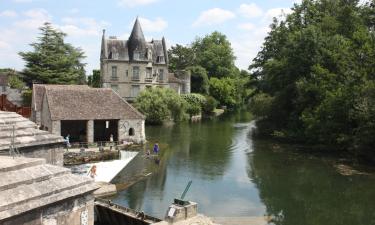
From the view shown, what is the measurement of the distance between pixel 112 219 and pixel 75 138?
21.7 meters

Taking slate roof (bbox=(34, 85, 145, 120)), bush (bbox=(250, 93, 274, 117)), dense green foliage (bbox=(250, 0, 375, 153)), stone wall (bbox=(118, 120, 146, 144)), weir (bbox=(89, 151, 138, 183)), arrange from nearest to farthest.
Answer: weir (bbox=(89, 151, 138, 183)), dense green foliage (bbox=(250, 0, 375, 153)), slate roof (bbox=(34, 85, 145, 120)), stone wall (bbox=(118, 120, 146, 144)), bush (bbox=(250, 93, 274, 117))

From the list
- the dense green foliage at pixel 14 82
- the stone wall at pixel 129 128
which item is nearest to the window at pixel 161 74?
the dense green foliage at pixel 14 82

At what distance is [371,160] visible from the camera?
111ft

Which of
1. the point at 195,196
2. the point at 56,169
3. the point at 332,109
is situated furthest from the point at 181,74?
the point at 56,169

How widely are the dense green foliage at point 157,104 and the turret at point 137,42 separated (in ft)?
29.9

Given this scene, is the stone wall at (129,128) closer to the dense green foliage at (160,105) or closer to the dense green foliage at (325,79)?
the dense green foliage at (325,79)

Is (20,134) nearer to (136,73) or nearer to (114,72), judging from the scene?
(114,72)

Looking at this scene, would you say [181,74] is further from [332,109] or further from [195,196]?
[195,196]

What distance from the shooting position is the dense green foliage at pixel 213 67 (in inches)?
3467

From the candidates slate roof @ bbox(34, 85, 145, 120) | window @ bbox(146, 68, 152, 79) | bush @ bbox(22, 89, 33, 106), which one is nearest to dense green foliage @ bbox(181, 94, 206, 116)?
window @ bbox(146, 68, 152, 79)

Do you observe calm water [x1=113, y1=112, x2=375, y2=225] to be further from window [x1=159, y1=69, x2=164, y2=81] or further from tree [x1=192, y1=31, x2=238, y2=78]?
tree [x1=192, y1=31, x2=238, y2=78]

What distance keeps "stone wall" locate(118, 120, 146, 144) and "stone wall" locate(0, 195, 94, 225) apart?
31907 mm

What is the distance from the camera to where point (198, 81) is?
87.9m

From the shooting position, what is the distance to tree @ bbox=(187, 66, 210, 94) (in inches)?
3430
